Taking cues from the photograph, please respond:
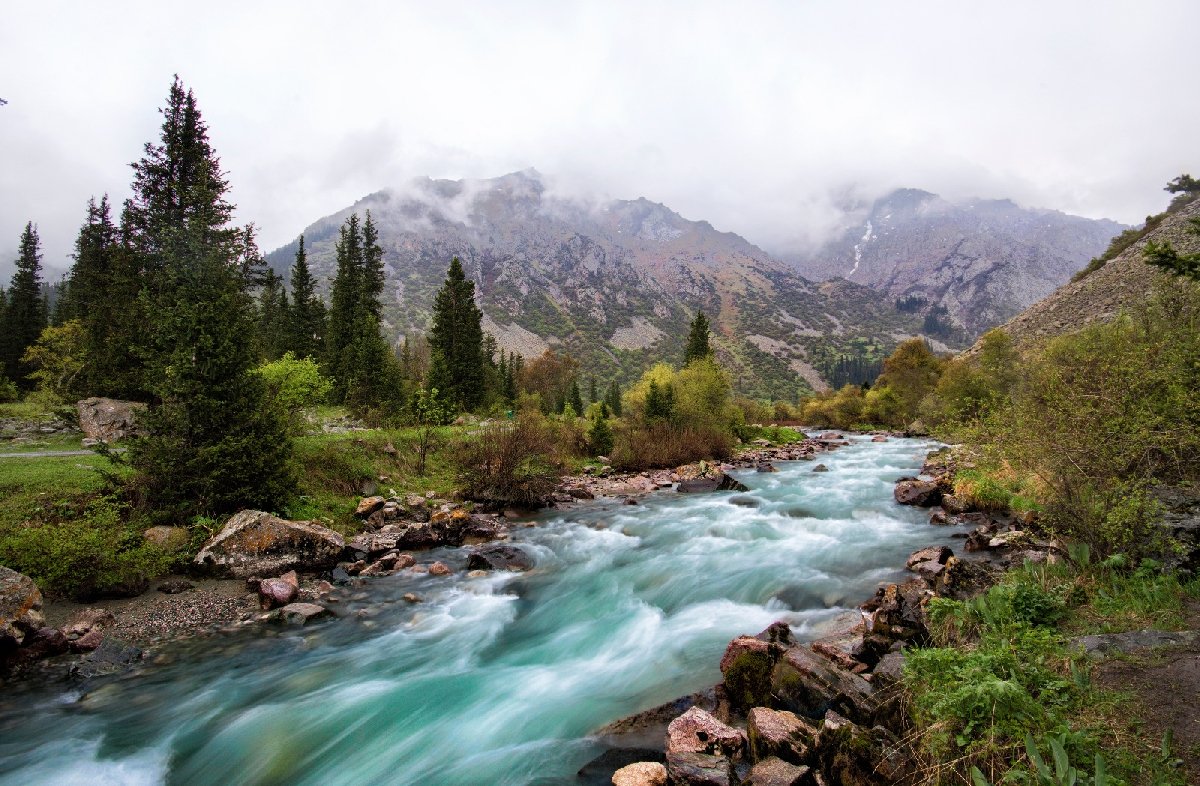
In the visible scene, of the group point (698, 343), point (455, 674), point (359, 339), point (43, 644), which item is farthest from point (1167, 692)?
point (698, 343)

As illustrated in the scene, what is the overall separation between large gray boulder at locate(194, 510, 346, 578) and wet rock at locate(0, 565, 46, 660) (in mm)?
3508

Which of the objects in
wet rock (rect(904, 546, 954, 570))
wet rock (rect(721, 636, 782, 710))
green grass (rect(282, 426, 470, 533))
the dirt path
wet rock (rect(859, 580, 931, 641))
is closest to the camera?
the dirt path

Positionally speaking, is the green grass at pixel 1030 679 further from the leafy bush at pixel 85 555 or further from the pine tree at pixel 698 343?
the pine tree at pixel 698 343

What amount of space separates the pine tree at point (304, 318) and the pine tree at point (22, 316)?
20.1 meters

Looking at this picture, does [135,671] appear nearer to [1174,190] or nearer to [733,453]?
[733,453]

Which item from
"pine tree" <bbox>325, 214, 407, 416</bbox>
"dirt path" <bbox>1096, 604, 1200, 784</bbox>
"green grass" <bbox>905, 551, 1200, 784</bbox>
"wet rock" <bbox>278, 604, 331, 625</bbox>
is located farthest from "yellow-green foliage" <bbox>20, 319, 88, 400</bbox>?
"dirt path" <bbox>1096, 604, 1200, 784</bbox>

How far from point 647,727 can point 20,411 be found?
3665cm

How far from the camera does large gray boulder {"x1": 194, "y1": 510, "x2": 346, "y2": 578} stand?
13.0 metres

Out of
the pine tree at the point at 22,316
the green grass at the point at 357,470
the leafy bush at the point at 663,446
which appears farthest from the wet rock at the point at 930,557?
the pine tree at the point at 22,316

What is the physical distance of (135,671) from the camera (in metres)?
9.30

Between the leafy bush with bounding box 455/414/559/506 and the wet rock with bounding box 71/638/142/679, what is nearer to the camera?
the wet rock with bounding box 71/638/142/679

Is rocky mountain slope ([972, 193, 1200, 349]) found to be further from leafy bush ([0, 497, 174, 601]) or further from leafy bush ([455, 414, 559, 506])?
leafy bush ([0, 497, 174, 601])

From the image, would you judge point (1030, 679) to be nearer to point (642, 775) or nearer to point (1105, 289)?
point (642, 775)

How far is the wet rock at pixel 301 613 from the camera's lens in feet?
37.6
